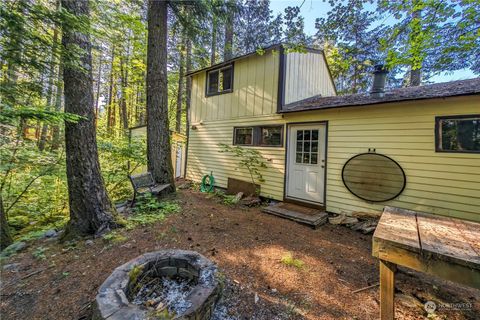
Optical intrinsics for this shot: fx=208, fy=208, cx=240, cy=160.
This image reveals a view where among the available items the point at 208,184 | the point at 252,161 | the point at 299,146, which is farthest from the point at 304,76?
the point at 208,184

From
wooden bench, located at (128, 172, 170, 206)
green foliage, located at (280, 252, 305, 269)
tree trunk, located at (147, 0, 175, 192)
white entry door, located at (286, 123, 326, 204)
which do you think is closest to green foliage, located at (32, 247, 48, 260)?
wooden bench, located at (128, 172, 170, 206)

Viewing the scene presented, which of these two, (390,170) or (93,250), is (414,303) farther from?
(93,250)

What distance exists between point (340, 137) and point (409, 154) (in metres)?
1.32

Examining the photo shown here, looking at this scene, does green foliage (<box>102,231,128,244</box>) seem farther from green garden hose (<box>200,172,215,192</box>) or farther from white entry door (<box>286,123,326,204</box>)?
white entry door (<box>286,123,326,204</box>)

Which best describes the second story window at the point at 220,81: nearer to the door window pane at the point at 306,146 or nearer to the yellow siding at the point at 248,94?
the yellow siding at the point at 248,94

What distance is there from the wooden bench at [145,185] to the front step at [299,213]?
2.69 meters

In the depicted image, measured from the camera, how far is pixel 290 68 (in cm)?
614

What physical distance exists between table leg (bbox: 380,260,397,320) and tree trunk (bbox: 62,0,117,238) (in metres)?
3.85

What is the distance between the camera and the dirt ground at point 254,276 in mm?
1982

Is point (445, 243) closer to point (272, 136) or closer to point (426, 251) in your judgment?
point (426, 251)

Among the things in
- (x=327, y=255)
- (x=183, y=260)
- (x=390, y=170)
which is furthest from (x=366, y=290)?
(x=390, y=170)

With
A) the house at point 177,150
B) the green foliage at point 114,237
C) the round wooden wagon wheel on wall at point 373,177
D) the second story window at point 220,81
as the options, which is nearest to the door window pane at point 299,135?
the round wooden wagon wheel on wall at point 373,177

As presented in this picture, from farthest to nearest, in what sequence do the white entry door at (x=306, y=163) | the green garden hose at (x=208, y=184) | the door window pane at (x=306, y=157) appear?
the green garden hose at (x=208, y=184) < the door window pane at (x=306, y=157) < the white entry door at (x=306, y=163)

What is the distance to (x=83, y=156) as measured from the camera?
11.0ft
